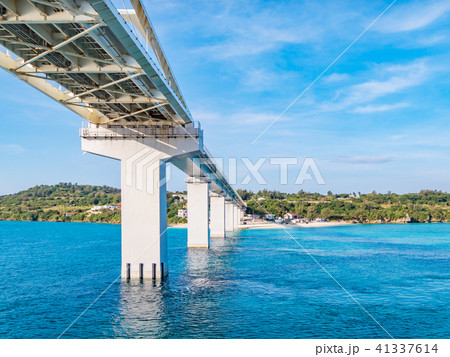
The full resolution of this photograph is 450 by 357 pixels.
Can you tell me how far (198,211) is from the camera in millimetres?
52875

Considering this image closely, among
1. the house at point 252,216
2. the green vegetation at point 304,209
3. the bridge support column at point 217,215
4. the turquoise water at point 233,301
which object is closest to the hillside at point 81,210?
the green vegetation at point 304,209

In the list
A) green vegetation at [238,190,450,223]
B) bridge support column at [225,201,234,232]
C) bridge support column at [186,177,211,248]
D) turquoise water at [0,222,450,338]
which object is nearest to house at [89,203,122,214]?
green vegetation at [238,190,450,223]

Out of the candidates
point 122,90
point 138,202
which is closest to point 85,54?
point 122,90

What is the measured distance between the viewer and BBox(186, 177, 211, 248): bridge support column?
173 ft

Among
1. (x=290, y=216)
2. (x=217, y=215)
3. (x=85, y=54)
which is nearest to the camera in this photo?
(x=85, y=54)

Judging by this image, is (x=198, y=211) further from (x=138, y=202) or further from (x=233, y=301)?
(x=233, y=301)

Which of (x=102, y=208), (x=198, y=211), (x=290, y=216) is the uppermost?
(x=198, y=211)

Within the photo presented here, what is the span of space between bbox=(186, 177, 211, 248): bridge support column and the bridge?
12.3m

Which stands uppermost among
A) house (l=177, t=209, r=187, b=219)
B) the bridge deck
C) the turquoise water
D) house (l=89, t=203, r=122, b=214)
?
the bridge deck

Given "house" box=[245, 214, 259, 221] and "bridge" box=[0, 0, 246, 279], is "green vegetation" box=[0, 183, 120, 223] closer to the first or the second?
"house" box=[245, 214, 259, 221]

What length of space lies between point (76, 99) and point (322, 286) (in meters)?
20.3

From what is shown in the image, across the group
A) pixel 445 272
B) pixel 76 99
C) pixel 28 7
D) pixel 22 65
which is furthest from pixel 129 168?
pixel 445 272

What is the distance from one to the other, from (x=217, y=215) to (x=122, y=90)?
53.7 metres
